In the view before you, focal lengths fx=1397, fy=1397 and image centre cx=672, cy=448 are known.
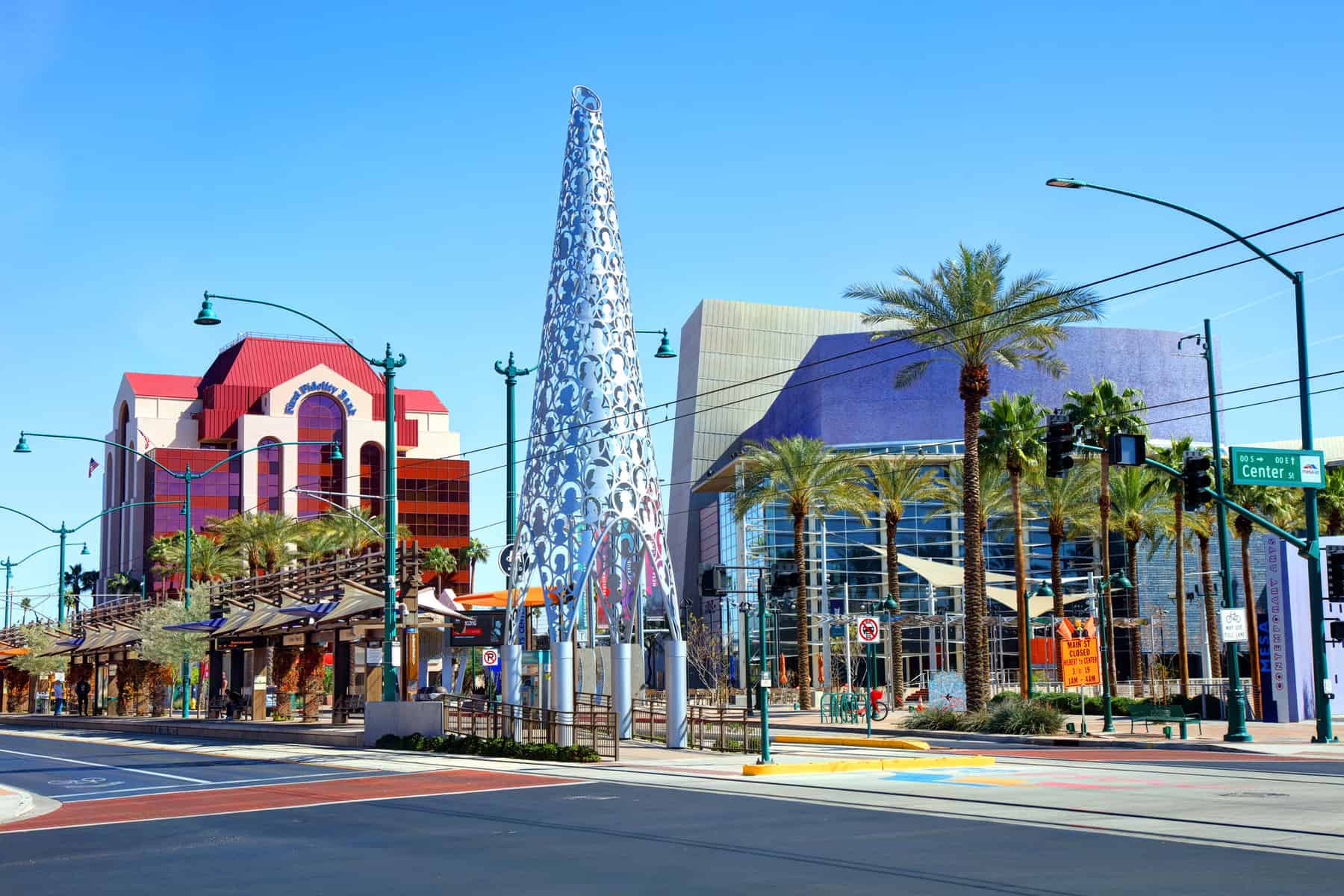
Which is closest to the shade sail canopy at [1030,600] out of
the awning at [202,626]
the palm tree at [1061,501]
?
the palm tree at [1061,501]

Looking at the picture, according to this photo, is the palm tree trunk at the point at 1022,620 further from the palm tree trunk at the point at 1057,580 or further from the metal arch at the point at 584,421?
the metal arch at the point at 584,421

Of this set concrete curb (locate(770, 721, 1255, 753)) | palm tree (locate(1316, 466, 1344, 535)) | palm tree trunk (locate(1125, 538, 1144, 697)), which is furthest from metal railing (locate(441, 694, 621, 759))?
palm tree (locate(1316, 466, 1344, 535))

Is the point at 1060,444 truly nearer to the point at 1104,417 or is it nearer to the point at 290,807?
the point at 290,807

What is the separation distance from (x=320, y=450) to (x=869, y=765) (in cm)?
10532

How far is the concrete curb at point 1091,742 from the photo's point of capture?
32.2 m

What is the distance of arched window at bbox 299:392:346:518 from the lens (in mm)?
124812

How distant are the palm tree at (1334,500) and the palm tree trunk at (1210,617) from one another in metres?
5.40

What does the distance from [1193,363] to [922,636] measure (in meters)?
32.5

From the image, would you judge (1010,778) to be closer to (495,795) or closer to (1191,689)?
(495,795)

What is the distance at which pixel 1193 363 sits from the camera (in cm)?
10644

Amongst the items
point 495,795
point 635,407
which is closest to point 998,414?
point 635,407

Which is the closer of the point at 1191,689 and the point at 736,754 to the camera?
the point at 736,754

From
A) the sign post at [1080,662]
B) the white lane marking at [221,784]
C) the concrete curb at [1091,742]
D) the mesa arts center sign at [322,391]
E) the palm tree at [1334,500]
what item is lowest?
the concrete curb at [1091,742]

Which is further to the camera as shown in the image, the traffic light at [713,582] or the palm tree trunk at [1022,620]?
the palm tree trunk at [1022,620]
